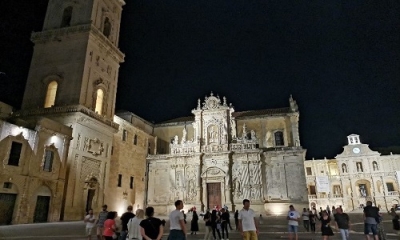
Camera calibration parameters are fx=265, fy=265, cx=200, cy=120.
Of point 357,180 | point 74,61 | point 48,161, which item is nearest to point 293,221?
point 48,161

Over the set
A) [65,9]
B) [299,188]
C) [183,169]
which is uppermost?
[65,9]

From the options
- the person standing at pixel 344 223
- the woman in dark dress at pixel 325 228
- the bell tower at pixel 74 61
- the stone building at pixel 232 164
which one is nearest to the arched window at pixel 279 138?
the stone building at pixel 232 164

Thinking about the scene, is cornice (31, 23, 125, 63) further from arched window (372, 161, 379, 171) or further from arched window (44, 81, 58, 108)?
arched window (372, 161, 379, 171)

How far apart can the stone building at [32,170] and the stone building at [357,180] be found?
41356 millimetres

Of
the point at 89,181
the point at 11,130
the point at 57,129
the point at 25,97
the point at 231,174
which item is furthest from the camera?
the point at 231,174

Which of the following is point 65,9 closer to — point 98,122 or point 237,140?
point 98,122

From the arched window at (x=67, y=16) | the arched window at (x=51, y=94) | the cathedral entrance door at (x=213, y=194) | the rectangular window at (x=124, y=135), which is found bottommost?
the cathedral entrance door at (x=213, y=194)

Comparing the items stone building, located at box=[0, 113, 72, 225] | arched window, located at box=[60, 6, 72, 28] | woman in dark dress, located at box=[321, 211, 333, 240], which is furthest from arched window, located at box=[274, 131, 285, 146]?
arched window, located at box=[60, 6, 72, 28]

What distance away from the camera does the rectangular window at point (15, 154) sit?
1722cm

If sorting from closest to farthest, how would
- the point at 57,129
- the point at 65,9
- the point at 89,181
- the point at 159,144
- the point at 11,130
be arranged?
1. the point at 11,130
2. the point at 57,129
3. the point at 89,181
4. the point at 65,9
5. the point at 159,144

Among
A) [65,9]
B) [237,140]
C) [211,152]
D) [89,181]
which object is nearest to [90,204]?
[89,181]

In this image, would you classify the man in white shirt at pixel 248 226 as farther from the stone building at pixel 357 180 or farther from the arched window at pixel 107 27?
the stone building at pixel 357 180

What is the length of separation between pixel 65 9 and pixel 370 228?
3204cm

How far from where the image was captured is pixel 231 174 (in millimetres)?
31422
